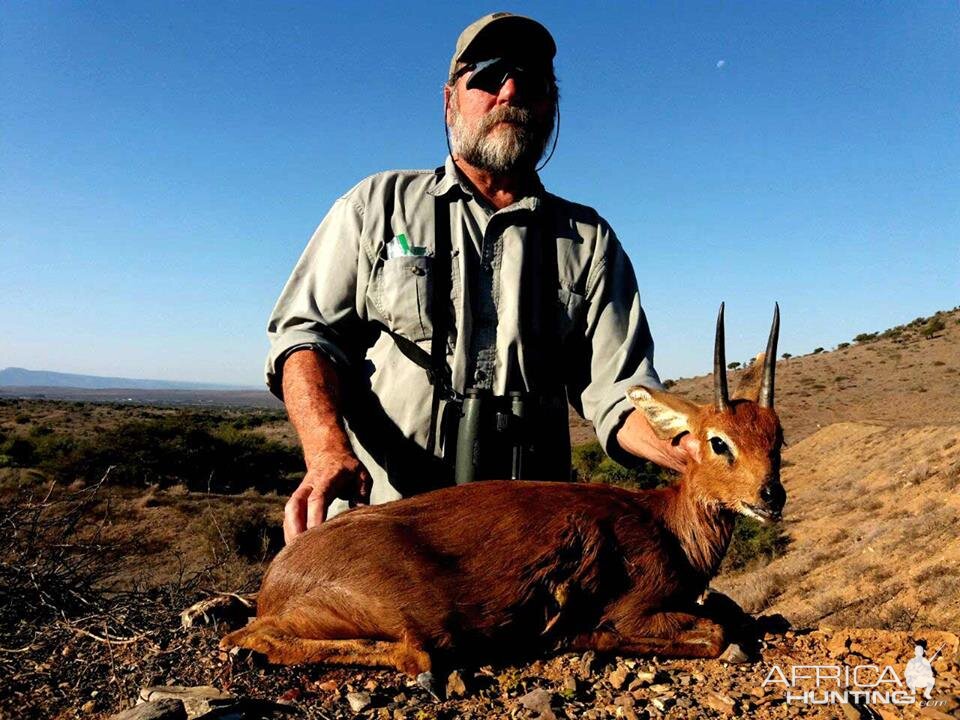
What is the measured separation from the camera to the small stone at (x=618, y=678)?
3314 millimetres

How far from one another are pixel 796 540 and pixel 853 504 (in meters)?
2.59

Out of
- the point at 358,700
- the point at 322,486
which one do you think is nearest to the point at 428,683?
the point at 358,700

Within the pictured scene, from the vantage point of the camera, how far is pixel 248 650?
3.29 m

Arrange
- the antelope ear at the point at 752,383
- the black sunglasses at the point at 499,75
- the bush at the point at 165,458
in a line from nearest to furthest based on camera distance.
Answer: the antelope ear at the point at 752,383, the black sunglasses at the point at 499,75, the bush at the point at 165,458

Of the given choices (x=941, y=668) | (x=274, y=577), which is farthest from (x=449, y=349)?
(x=941, y=668)

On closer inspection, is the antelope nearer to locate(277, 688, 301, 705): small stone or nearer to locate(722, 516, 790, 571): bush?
locate(277, 688, 301, 705): small stone

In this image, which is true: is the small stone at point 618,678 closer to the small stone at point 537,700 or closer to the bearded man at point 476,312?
the small stone at point 537,700

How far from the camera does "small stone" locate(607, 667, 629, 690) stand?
331cm

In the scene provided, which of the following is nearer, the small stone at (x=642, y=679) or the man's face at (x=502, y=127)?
the small stone at (x=642, y=679)

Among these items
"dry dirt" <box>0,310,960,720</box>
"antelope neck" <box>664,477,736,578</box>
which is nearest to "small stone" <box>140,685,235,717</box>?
"dry dirt" <box>0,310,960,720</box>

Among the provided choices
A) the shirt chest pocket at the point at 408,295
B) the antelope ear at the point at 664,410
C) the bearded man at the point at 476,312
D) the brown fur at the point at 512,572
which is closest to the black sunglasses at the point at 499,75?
the bearded man at the point at 476,312

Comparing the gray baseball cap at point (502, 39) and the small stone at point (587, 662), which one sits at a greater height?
the gray baseball cap at point (502, 39)

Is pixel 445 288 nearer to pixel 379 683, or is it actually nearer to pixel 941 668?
pixel 379 683

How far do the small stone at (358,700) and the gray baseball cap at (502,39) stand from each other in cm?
414
